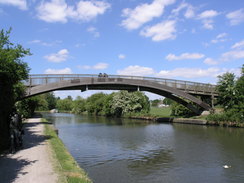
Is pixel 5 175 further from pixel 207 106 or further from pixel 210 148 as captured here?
pixel 207 106

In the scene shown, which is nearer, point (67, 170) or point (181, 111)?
point (67, 170)

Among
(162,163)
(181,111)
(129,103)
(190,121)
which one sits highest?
(129,103)

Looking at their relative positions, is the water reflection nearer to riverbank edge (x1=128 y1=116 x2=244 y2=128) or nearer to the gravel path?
the gravel path

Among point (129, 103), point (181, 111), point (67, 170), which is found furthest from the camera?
point (129, 103)

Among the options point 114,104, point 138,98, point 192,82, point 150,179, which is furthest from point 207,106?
point 150,179

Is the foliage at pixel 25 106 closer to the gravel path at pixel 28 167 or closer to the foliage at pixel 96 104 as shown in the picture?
the gravel path at pixel 28 167

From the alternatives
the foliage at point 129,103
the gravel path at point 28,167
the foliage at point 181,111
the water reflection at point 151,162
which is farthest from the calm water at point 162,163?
the foliage at point 129,103

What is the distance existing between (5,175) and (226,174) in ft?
31.5

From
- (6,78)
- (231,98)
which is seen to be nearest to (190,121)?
(231,98)

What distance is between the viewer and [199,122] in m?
39.4

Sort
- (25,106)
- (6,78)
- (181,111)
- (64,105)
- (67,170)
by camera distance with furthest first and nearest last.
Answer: (64,105), (181,111), (25,106), (6,78), (67,170)

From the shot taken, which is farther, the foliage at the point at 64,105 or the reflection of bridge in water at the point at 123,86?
the foliage at the point at 64,105

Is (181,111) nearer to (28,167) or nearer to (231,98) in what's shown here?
(231,98)

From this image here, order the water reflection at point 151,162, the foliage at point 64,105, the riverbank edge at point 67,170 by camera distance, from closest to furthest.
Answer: the riverbank edge at point 67,170, the water reflection at point 151,162, the foliage at point 64,105
